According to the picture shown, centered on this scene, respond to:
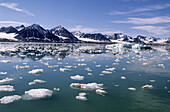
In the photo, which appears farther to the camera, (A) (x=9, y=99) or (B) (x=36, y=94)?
(B) (x=36, y=94)

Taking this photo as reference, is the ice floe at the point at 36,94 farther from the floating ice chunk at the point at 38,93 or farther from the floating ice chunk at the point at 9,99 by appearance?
the floating ice chunk at the point at 9,99

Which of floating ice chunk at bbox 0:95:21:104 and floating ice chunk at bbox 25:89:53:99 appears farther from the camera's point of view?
floating ice chunk at bbox 25:89:53:99

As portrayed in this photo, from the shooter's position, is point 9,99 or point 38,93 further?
point 38,93

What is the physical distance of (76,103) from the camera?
7.29 meters

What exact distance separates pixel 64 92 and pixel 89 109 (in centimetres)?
240

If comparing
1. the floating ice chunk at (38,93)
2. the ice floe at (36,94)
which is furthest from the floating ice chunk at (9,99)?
the floating ice chunk at (38,93)

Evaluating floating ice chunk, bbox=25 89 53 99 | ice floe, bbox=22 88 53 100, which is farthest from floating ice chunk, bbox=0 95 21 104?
floating ice chunk, bbox=25 89 53 99

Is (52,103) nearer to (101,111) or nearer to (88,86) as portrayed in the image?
(101,111)

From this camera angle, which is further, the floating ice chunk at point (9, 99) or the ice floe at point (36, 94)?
the ice floe at point (36, 94)

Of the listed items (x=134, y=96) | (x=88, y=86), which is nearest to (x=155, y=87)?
(x=134, y=96)

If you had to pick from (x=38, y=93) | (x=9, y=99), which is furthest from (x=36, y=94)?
(x=9, y=99)

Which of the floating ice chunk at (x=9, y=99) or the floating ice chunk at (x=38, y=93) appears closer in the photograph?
the floating ice chunk at (x=9, y=99)

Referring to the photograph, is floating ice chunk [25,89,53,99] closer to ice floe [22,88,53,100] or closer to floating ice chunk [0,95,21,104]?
ice floe [22,88,53,100]

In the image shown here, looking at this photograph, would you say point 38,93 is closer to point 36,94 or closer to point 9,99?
point 36,94
